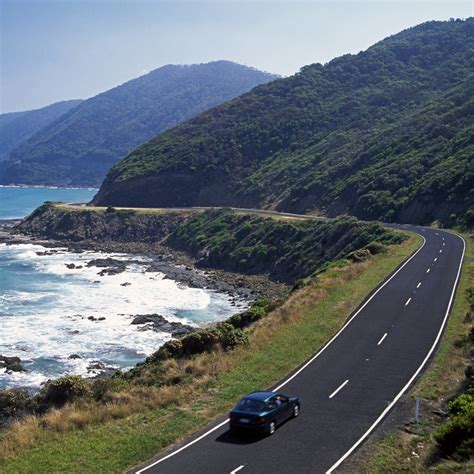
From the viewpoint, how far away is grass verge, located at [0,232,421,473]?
1398 centimetres

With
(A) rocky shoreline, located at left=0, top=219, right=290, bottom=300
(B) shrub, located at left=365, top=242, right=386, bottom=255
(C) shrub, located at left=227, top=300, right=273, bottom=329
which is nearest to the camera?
(C) shrub, located at left=227, top=300, right=273, bottom=329

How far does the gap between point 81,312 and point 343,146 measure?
235ft

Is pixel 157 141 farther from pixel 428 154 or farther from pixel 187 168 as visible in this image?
pixel 428 154

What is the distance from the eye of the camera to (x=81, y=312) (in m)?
50.4

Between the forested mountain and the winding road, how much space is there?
36977mm

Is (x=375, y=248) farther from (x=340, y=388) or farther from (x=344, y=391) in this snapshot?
(x=344, y=391)

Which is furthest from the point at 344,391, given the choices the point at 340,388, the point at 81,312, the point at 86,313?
the point at 81,312

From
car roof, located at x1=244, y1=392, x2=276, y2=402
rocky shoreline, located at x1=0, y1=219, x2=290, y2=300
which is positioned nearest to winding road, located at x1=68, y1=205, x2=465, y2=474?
car roof, located at x1=244, y1=392, x2=276, y2=402

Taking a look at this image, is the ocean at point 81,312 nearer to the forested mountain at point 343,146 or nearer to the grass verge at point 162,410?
the grass verge at point 162,410

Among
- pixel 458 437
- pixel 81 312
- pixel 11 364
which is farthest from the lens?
pixel 81 312

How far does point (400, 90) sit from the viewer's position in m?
131

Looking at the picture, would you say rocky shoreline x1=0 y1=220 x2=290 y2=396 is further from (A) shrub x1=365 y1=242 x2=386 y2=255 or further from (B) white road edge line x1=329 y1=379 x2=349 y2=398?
(B) white road edge line x1=329 y1=379 x2=349 y2=398

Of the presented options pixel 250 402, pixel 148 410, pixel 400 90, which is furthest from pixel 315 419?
pixel 400 90

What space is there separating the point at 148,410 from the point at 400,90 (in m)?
126
